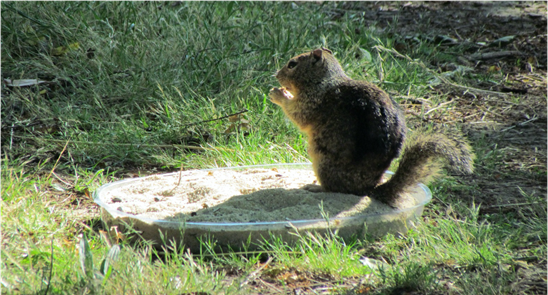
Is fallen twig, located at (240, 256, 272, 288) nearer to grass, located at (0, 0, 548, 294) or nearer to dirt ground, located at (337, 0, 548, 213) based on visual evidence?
grass, located at (0, 0, 548, 294)

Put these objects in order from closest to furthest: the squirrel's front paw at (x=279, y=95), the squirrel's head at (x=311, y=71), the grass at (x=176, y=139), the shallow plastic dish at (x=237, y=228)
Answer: the grass at (x=176, y=139), the shallow plastic dish at (x=237, y=228), the squirrel's head at (x=311, y=71), the squirrel's front paw at (x=279, y=95)

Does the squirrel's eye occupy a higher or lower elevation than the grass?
higher

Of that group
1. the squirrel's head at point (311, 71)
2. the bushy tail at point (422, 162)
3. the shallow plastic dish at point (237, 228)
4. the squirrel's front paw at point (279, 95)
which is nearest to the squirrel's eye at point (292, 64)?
the squirrel's head at point (311, 71)

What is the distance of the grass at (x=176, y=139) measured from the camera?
262 cm

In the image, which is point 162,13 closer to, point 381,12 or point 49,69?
point 49,69

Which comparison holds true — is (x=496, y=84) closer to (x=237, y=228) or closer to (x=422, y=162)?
(x=422, y=162)

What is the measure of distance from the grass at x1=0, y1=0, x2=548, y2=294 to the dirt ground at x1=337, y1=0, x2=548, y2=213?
22 centimetres

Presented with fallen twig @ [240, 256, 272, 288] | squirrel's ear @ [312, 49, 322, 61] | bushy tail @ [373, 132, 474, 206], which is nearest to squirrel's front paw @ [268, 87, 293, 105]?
squirrel's ear @ [312, 49, 322, 61]

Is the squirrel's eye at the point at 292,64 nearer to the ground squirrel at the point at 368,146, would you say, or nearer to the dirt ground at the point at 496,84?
the ground squirrel at the point at 368,146

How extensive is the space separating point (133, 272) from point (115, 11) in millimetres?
4326

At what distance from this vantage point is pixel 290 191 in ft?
11.5

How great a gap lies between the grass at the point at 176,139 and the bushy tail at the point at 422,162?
255mm

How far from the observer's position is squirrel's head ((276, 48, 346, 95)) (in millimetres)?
3770

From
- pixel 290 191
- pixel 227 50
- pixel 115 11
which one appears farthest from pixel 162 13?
pixel 290 191
